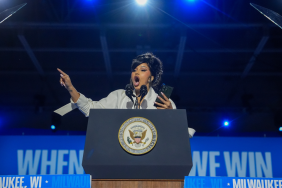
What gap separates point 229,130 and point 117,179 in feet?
16.3

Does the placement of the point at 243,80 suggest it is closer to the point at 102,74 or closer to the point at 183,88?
the point at 183,88

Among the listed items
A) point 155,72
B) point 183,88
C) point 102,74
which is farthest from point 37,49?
point 155,72

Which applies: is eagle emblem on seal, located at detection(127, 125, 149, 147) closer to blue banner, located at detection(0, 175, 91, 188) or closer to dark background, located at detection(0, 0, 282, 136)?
blue banner, located at detection(0, 175, 91, 188)

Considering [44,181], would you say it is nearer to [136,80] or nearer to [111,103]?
[111,103]

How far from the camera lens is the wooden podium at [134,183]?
1329mm

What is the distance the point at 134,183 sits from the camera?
4.37 feet

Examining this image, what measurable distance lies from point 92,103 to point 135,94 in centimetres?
34

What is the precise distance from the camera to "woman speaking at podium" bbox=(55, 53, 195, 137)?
1.89 m

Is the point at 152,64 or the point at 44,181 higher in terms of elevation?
the point at 152,64

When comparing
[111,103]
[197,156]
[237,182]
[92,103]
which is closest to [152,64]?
[111,103]

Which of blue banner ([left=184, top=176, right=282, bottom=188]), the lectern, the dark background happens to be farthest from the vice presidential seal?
the dark background

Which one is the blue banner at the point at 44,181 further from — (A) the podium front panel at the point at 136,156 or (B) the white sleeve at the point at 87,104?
(A) the podium front panel at the point at 136,156

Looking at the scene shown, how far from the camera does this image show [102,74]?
5.46 m

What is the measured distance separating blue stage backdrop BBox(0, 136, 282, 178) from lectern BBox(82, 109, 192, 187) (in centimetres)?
Answer: 376
